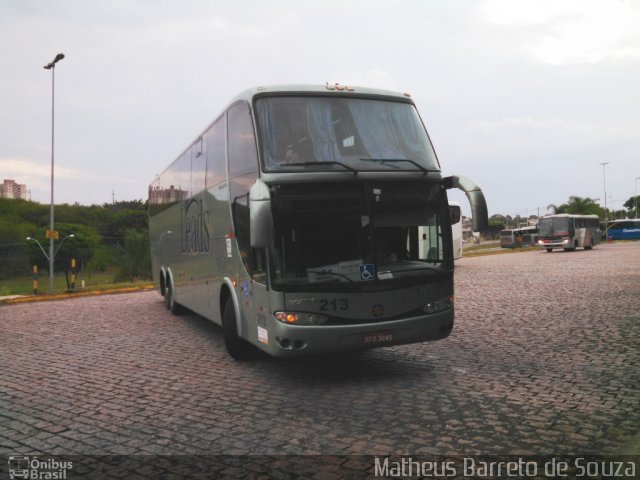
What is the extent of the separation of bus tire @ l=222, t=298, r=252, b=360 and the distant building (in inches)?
5629

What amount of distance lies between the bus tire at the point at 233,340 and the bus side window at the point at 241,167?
1.11 meters

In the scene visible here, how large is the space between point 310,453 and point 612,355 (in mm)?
5222

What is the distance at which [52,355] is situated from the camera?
945 centimetres

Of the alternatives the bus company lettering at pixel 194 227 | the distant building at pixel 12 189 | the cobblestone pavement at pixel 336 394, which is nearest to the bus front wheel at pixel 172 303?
the bus company lettering at pixel 194 227

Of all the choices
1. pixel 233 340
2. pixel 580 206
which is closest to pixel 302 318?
pixel 233 340

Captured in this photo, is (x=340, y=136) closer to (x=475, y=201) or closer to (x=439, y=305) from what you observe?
(x=475, y=201)

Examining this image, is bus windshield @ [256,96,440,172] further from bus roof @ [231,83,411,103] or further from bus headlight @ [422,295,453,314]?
bus headlight @ [422,295,453,314]

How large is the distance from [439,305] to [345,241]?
154 centimetres

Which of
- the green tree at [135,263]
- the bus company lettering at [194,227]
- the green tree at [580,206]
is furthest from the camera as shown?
Result: the green tree at [580,206]

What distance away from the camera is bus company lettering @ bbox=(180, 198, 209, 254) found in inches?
404

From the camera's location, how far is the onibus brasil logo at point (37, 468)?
4.55 meters

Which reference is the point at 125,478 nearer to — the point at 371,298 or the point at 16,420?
the point at 16,420

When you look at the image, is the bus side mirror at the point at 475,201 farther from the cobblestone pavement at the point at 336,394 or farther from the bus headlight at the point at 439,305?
the cobblestone pavement at the point at 336,394

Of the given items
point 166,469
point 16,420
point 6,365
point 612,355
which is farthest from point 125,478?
point 612,355
